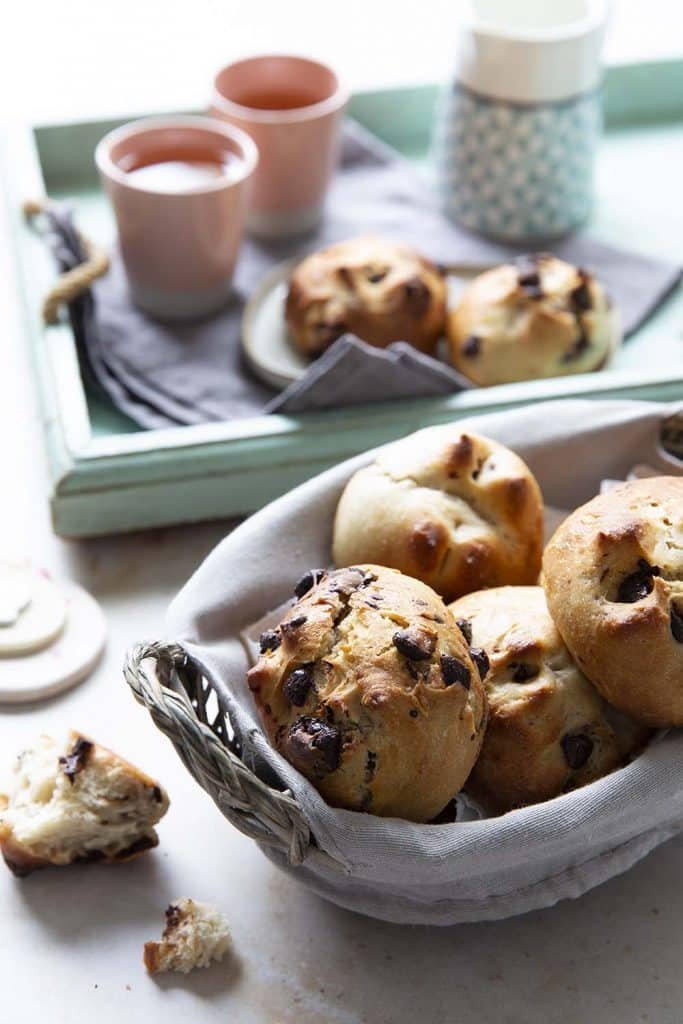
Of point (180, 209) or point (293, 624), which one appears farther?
Result: point (180, 209)

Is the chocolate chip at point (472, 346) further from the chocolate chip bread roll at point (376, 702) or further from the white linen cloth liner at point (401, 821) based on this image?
the chocolate chip bread roll at point (376, 702)

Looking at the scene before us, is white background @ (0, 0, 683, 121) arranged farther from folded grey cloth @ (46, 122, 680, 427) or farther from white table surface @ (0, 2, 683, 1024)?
white table surface @ (0, 2, 683, 1024)

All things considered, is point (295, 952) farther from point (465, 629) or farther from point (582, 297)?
point (582, 297)

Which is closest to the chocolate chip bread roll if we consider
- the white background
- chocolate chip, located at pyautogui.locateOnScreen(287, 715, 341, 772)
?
chocolate chip, located at pyautogui.locateOnScreen(287, 715, 341, 772)

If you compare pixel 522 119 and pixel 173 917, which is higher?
pixel 522 119

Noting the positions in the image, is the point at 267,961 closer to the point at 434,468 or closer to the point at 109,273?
the point at 434,468

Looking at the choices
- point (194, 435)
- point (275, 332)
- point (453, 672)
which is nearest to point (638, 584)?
point (453, 672)
